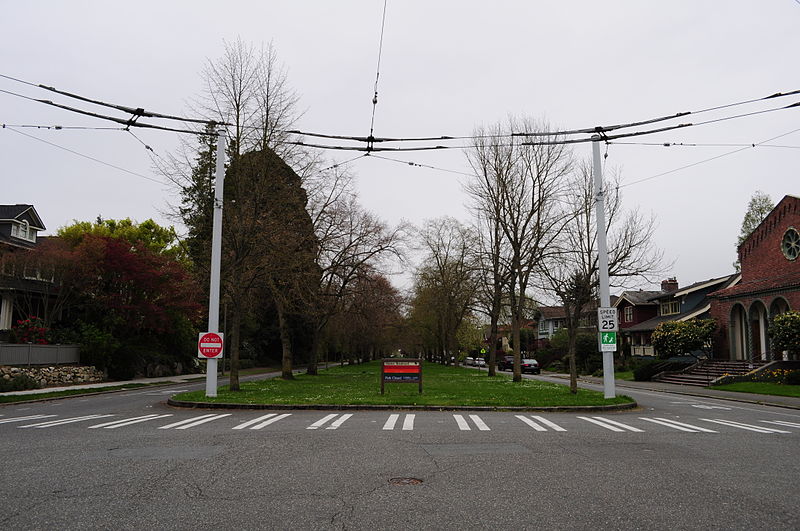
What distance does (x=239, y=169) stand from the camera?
23109 mm

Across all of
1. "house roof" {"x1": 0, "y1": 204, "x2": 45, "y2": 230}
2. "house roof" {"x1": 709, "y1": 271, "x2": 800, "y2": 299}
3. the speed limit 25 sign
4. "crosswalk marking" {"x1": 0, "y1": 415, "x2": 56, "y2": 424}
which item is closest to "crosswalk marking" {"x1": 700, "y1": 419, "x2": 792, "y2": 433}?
the speed limit 25 sign

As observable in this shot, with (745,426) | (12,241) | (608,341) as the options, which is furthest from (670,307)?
(12,241)

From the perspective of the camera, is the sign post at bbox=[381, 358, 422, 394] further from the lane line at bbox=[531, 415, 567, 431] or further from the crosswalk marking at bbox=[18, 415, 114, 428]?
the crosswalk marking at bbox=[18, 415, 114, 428]

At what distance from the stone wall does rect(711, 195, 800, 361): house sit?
38967mm

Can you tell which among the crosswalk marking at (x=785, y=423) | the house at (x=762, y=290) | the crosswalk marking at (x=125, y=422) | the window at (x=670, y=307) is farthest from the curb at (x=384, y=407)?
the window at (x=670, y=307)

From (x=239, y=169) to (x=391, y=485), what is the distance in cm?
1835

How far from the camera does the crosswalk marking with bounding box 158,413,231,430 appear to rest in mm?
12406

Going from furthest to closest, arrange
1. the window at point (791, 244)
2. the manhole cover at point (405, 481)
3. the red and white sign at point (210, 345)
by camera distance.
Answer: the window at point (791, 244) < the red and white sign at point (210, 345) < the manhole cover at point (405, 481)

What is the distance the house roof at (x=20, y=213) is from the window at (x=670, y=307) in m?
52.1

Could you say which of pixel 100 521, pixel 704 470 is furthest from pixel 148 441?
pixel 704 470

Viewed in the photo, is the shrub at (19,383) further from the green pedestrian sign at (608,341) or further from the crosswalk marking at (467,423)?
the green pedestrian sign at (608,341)

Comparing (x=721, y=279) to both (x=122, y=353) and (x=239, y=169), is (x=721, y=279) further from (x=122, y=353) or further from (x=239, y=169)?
(x=122, y=353)

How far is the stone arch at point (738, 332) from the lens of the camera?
38.3 meters

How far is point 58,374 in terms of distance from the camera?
3002 centimetres
